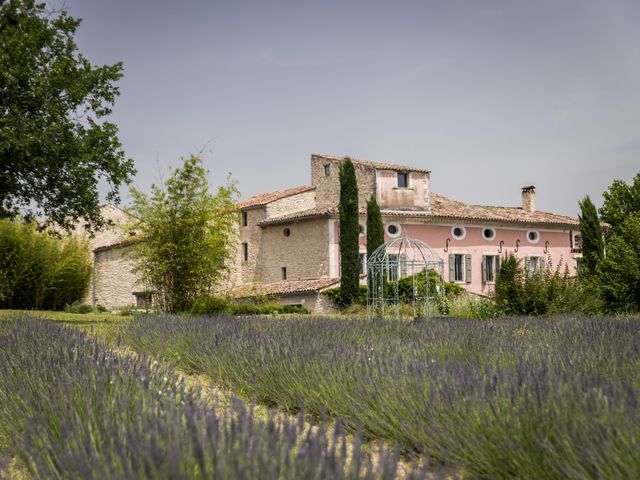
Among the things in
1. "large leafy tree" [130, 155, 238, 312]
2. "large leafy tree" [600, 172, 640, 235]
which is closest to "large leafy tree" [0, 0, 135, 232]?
"large leafy tree" [130, 155, 238, 312]

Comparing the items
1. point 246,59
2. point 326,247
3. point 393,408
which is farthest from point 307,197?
point 393,408

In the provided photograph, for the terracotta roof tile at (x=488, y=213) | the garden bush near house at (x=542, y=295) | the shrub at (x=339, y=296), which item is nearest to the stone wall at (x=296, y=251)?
the shrub at (x=339, y=296)

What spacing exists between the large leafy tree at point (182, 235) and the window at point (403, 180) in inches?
472

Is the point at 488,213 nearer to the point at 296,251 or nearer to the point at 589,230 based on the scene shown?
the point at 589,230

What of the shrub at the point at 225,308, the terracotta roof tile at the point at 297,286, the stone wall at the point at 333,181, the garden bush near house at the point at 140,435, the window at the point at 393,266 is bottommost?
the garden bush near house at the point at 140,435

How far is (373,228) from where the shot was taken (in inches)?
953

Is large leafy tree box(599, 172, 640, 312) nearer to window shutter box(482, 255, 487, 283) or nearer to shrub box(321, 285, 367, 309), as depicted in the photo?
shrub box(321, 285, 367, 309)

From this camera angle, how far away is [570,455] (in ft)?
8.75

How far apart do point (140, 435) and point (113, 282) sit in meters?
29.1

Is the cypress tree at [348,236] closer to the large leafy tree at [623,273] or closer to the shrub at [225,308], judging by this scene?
the shrub at [225,308]

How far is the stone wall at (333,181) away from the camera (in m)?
27.3

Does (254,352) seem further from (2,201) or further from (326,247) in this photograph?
(326,247)

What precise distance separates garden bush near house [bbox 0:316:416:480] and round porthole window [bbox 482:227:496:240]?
24.9m

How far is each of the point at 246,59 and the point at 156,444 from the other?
8.34 m
